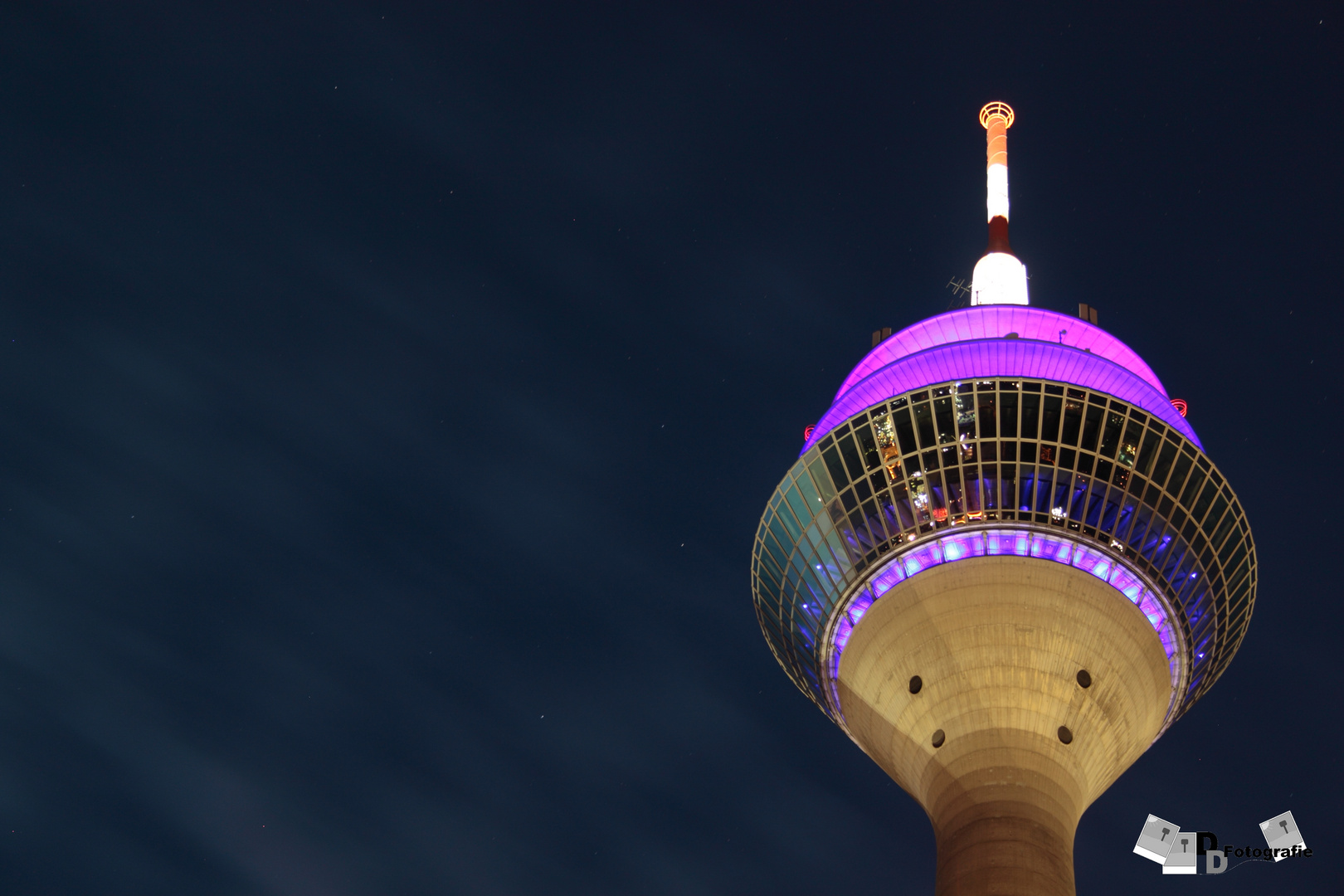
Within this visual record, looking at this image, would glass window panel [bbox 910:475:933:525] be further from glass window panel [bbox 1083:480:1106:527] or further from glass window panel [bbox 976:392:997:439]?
glass window panel [bbox 1083:480:1106:527]

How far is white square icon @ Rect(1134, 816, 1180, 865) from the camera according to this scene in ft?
163

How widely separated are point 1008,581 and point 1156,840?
12.9 meters

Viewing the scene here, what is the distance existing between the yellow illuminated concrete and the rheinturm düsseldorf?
7 centimetres

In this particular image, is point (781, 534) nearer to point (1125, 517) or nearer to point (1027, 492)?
point (1027, 492)

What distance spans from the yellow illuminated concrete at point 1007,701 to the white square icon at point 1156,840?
11.0ft

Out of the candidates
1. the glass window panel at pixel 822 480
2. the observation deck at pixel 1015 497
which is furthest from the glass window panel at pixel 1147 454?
the glass window panel at pixel 822 480

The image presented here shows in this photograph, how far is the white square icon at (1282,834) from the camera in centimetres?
5066

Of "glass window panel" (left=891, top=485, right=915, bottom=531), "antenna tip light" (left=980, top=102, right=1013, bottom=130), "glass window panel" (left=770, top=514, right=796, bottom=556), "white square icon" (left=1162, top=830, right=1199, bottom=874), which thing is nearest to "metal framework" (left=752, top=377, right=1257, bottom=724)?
"glass window panel" (left=891, top=485, right=915, bottom=531)

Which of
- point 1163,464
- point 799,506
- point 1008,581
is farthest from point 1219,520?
point 799,506

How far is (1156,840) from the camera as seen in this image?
50.6 metres

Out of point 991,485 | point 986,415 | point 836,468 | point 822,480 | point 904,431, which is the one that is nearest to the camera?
point 991,485

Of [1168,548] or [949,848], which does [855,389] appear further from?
Result: [949,848]

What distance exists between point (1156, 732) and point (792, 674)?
14608mm

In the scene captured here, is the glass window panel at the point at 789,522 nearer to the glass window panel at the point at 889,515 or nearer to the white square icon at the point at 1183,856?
the glass window panel at the point at 889,515
